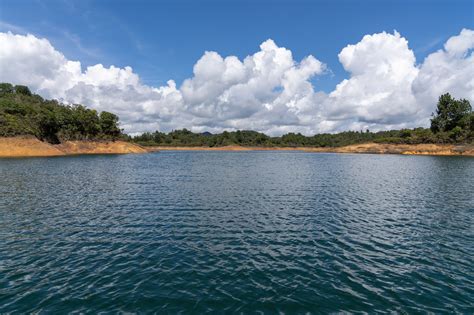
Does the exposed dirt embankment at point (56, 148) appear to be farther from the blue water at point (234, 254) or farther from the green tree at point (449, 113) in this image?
the green tree at point (449, 113)

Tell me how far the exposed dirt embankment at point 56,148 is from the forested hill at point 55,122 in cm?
364

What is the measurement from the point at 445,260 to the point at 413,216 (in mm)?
11799

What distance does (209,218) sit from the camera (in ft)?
90.6

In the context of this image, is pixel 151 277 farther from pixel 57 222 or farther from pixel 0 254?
pixel 57 222

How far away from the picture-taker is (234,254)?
18.8 meters

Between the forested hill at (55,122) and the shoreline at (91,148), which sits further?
the forested hill at (55,122)

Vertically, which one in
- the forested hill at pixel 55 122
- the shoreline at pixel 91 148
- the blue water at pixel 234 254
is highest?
the forested hill at pixel 55 122

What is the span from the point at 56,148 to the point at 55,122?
15.3 metres

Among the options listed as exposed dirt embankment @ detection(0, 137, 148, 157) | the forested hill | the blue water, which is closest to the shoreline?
exposed dirt embankment @ detection(0, 137, 148, 157)

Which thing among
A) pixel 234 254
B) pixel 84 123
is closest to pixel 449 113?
pixel 234 254

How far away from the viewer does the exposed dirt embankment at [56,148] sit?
117 metres

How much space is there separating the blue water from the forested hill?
112 meters

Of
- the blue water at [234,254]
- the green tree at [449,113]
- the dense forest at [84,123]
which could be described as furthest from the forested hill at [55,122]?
the green tree at [449,113]

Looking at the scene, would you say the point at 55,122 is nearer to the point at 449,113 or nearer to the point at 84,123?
the point at 84,123
